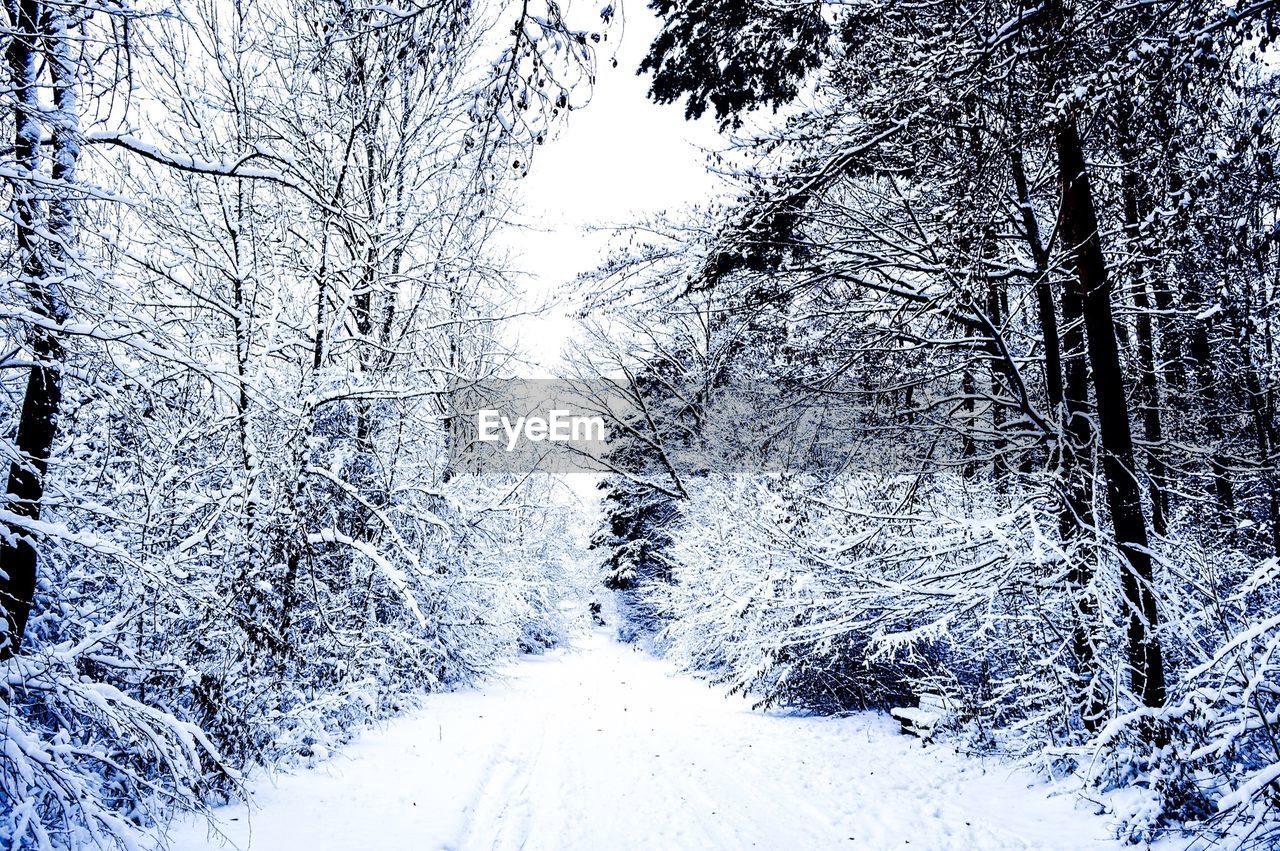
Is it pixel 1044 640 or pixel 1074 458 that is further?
pixel 1044 640

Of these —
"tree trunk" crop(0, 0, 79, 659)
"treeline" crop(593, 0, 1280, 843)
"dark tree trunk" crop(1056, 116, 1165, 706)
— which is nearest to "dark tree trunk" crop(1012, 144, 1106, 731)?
"treeline" crop(593, 0, 1280, 843)

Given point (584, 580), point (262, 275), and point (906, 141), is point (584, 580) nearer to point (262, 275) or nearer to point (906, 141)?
point (262, 275)

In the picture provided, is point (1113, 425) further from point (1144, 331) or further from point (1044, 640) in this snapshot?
point (1144, 331)

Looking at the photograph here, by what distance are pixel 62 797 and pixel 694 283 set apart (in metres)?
5.10

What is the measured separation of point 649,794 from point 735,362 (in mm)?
5775

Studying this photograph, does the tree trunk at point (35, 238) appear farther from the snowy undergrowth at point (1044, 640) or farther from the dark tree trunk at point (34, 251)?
the snowy undergrowth at point (1044, 640)

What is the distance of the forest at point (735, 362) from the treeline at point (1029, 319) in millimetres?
56

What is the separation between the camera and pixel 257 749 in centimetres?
612

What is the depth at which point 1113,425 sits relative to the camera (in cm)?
557

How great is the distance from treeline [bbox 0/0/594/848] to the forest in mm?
44

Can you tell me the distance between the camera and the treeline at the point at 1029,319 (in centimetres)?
401

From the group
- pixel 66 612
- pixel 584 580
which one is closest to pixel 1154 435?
pixel 66 612

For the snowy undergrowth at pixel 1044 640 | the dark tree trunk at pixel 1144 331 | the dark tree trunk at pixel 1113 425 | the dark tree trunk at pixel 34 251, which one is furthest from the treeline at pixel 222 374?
the dark tree trunk at pixel 1144 331

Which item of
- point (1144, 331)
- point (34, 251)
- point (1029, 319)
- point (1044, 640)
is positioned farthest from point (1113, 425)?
point (34, 251)
